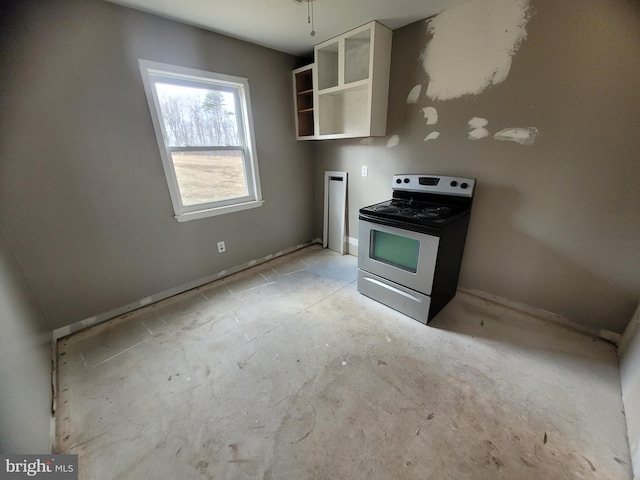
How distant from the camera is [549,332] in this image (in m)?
1.89

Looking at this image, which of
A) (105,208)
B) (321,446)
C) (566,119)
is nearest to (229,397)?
(321,446)

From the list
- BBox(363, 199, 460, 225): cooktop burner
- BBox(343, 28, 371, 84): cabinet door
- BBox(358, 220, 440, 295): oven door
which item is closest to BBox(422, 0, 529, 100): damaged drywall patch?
BBox(343, 28, 371, 84): cabinet door

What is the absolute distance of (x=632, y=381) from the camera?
136 cm

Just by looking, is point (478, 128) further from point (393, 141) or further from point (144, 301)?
point (144, 301)

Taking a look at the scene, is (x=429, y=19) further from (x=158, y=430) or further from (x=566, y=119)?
(x=158, y=430)

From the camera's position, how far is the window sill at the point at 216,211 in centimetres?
238

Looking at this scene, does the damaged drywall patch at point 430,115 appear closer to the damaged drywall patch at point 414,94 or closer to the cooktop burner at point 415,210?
the damaged drywall patch at point 414,94

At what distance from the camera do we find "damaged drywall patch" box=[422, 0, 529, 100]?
1732 millimetres

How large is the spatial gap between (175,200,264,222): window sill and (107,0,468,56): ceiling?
1.57 metres

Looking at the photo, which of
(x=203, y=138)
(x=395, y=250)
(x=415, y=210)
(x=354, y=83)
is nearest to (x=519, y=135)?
(x=415, y=210)

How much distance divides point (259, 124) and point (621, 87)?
2.80m

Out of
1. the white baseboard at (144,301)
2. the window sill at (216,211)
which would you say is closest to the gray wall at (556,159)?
the window sill at (216,211)

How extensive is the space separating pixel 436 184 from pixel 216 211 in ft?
7.19

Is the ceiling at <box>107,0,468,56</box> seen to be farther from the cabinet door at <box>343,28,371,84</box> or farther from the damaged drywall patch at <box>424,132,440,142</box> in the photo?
the damaged drywall patch at <box>424,132,440,142</box>
